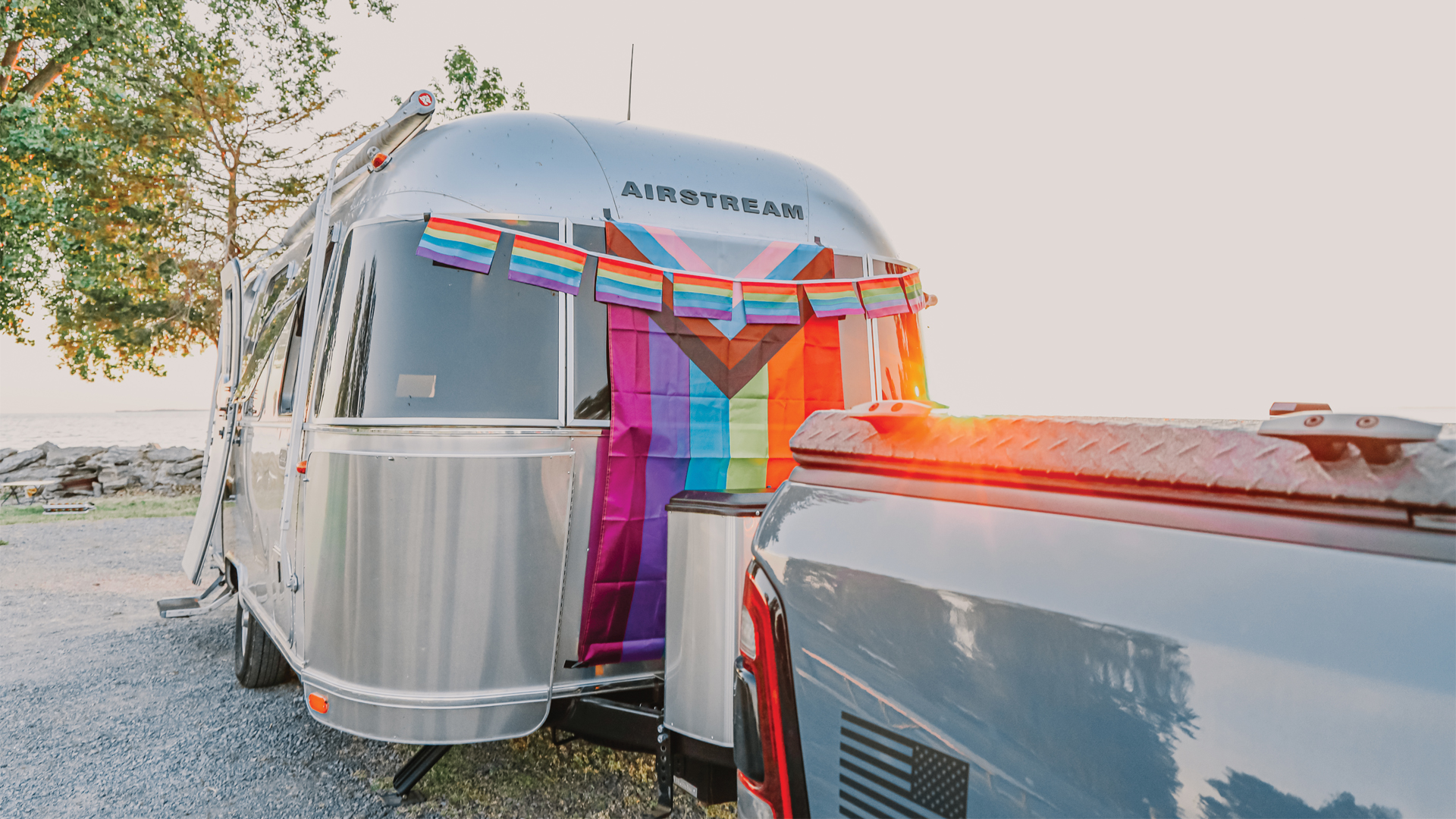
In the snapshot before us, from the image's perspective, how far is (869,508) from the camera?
158cm

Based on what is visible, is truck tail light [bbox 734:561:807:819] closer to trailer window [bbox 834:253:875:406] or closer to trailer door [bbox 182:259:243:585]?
trailer window [bbox 834:253:875:406]

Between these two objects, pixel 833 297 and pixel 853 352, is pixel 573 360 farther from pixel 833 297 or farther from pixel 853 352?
pixel 853 352

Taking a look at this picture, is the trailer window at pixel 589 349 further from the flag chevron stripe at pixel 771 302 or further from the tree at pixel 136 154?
the tree at pixel 136 154

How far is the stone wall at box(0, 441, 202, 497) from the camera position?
16.5m

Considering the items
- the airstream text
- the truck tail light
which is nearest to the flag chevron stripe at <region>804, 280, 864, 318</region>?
the airstream text

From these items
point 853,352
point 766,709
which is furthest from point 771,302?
point 766,709

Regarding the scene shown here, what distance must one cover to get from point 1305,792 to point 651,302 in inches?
112

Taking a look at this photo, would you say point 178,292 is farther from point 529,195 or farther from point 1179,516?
point 1179,516

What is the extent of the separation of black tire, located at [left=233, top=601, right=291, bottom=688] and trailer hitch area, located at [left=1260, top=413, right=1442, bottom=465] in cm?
521

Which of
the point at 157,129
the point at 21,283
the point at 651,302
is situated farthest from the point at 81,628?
the point at 21,283

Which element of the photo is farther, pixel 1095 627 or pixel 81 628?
pixel 81 628

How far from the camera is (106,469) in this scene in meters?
16.8

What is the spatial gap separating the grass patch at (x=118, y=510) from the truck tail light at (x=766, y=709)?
14.0m

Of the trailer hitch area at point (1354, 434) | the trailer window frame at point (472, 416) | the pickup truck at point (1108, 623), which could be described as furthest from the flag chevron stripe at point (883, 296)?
the trailer hitch area at point (1354, 434)
